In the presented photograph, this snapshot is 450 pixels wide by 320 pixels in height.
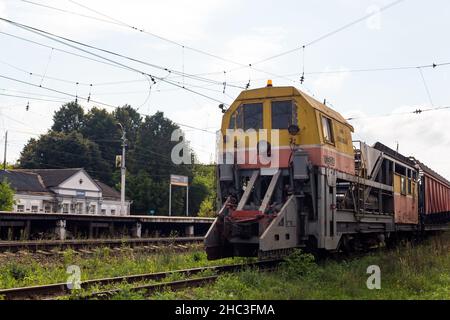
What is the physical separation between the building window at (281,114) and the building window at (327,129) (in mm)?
866

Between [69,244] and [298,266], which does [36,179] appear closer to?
[69,244]

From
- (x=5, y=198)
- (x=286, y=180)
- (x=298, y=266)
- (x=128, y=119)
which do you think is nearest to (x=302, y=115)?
(x=286, y=180)

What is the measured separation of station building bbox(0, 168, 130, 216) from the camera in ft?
174

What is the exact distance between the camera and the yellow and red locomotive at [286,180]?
11.0 m

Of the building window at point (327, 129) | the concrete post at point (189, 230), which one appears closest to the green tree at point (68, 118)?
the concrete post at point (189, 230)

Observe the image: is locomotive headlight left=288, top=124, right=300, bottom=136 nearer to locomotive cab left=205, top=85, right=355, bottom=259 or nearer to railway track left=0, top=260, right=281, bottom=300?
locomotive cab left=205, top=85, right=355, bottom=259

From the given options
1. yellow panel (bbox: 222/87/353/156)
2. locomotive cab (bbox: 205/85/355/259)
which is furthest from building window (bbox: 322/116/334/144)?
yellow panel (bbox: 222/87/353/156)

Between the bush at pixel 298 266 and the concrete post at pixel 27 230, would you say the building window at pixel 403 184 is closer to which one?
the bush at pixel 298 266

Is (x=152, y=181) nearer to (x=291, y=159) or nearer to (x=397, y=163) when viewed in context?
(x=397, y=163)

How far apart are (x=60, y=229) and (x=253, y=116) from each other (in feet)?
29.9

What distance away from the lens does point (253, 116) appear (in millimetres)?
12523
